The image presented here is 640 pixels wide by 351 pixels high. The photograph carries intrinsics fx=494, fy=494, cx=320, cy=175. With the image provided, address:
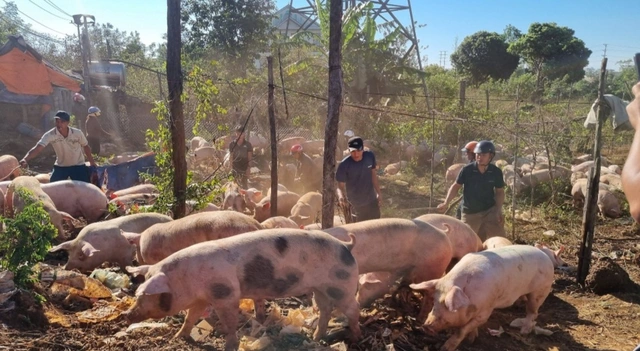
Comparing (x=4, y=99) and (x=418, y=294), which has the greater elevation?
(x=4, y=99)

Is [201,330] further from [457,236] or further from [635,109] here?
[635,109]

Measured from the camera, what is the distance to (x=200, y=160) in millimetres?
12594

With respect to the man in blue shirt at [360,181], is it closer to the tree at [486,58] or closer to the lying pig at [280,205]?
the lying pig at [280,205]

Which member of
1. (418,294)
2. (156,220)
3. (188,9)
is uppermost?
(188,9)

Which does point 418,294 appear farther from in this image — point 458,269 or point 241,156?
point 241,156

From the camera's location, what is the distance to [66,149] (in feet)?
25.5

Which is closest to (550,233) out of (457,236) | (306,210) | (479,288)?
(457,236)

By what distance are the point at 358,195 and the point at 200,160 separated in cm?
677

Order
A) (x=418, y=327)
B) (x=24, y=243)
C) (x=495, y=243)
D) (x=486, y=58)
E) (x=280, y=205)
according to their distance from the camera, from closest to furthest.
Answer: (x=24, y=243)
(x=418, y=327)
(x=495, y=243)
(x=280, y=205)
(x=486, y=58)

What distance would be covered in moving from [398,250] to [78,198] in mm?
5322

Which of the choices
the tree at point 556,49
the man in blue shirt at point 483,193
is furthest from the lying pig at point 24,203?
the tree at point 556,49

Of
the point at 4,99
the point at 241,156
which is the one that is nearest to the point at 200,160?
the point at 241,156

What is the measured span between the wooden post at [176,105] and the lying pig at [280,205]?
1.57 metres

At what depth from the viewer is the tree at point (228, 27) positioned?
22078mm
